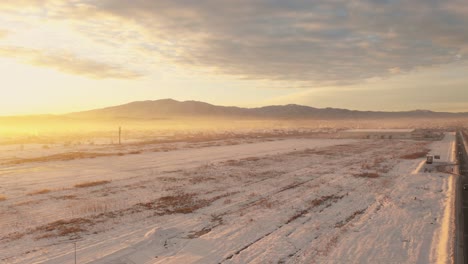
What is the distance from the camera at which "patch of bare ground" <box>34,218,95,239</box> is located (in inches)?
429

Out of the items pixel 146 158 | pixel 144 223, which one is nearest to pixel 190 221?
pixel 144 223

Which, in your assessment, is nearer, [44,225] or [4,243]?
[4,243]

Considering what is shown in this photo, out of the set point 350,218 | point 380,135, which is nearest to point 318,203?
point 350,218

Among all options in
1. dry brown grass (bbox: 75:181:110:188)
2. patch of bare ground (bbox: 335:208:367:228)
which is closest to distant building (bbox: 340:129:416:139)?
patch of bare ground (bbox: 335:208:367:228)

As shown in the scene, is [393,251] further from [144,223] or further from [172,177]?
[172,177]

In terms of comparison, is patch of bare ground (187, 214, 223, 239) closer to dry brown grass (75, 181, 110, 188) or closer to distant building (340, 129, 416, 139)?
dry brown grass (75, 181, 110, 188)

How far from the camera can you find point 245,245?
10164 mm

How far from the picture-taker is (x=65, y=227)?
11.6 metres

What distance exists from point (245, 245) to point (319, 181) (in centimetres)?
1111

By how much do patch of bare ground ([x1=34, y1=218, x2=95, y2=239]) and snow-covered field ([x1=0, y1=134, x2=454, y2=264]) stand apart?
33 mm

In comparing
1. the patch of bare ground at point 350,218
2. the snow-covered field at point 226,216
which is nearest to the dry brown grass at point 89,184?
the snow-covered field at point 226,216

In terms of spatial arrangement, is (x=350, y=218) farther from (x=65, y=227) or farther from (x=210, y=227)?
(x=65, y=227)

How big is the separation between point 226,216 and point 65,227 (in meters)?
5.50

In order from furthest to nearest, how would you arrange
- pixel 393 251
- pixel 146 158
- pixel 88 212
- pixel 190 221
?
pixel 146 158 → pixel 88 212 → pixel 190 221 → pixel 393 251
